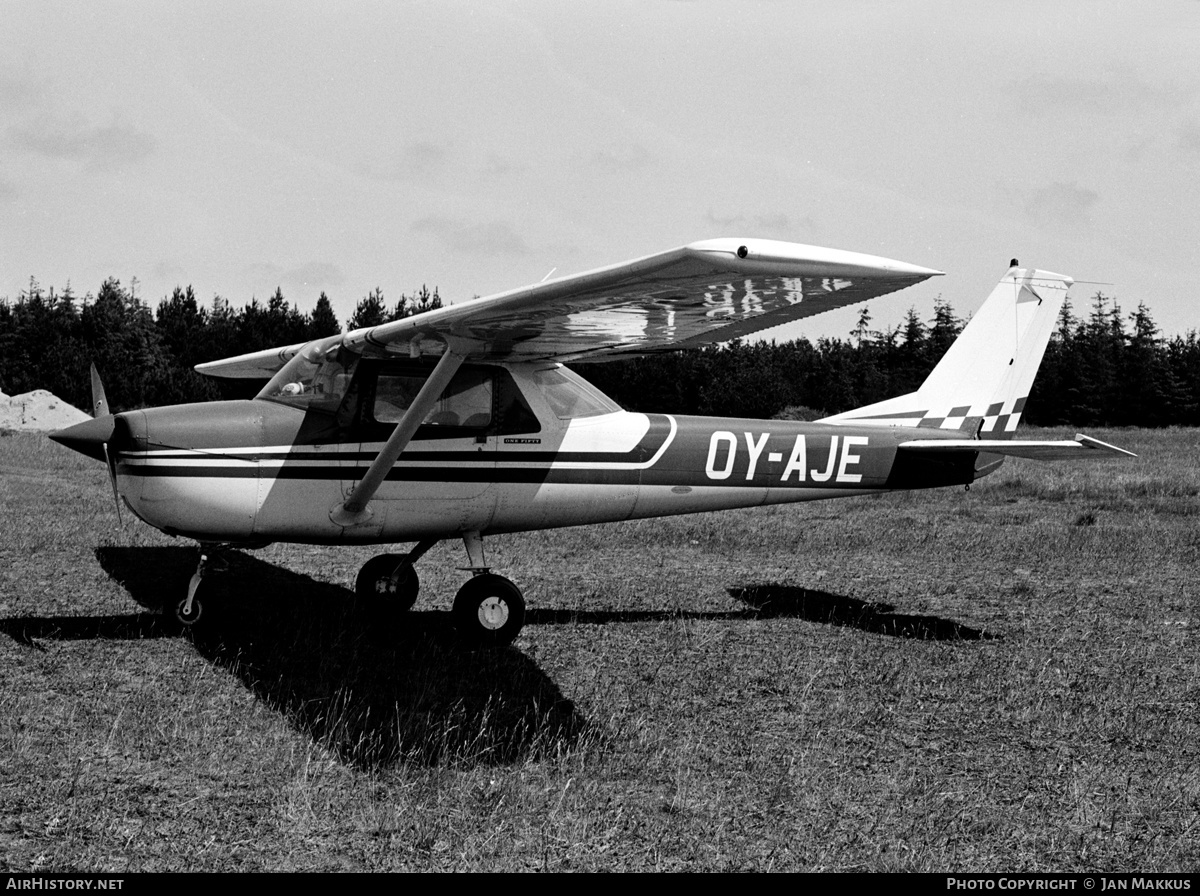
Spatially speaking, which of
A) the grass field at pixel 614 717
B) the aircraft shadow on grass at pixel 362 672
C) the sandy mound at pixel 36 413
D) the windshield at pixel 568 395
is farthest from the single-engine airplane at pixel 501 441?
the sandy mound at pixel 36 413

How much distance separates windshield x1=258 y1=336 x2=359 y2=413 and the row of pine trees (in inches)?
1770

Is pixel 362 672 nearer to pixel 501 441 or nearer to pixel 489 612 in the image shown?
pixel 489 612

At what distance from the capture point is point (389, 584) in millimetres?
9078

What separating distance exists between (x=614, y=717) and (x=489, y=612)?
6.76 feet

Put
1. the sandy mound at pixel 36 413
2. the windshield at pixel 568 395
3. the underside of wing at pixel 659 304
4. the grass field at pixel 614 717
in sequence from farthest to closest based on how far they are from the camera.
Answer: the sandy mound at pixel 36 413
the windshield at pixel 568 395
the underside of wing at pixel 659 304
the grass field at pixel 614 717

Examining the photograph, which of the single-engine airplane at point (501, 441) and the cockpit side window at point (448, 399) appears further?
the cockpit side window at point (448, 399)

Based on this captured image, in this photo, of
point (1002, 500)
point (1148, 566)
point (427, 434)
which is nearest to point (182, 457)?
point (427, 434)

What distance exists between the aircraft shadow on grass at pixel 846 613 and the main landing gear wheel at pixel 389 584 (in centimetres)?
305

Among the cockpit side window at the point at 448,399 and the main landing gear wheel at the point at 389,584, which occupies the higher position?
the cockpit side window at the point at 448,399

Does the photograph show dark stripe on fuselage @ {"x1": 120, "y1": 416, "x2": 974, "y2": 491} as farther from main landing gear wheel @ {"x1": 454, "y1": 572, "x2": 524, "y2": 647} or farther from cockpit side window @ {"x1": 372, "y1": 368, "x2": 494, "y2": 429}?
main landing gear wheel @ {"x1": 454, "y1": 572, "x2": 524, "y2": 647}

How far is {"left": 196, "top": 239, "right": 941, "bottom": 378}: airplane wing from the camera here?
509 cm

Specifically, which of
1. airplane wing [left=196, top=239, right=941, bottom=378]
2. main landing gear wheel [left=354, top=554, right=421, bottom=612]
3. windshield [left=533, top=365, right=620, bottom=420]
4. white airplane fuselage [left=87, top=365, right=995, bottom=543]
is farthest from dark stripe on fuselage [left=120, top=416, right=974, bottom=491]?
main landing gear wheel [left=354, top=554, right=421, bottom=612]

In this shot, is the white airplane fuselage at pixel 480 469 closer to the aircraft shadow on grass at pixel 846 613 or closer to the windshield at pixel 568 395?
the windshield at pixel 568 395

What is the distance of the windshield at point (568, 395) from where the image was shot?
9.07 m
